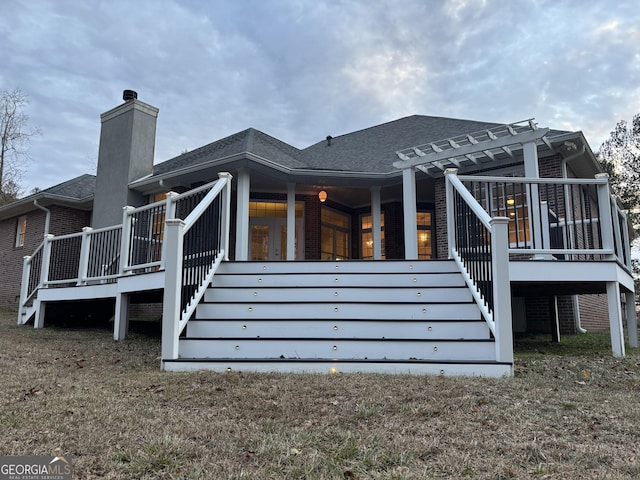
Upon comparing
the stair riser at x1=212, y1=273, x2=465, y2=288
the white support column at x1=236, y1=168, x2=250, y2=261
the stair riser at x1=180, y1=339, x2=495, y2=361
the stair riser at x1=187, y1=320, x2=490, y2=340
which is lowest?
the stair riser at x1=180, y1=339, x2=495, y2=361

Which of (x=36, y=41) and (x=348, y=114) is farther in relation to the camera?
(x=348, y=114)

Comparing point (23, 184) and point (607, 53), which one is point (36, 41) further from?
point (607, 53)

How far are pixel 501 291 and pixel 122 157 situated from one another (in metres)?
10.0

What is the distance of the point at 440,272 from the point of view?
5609 millimetres

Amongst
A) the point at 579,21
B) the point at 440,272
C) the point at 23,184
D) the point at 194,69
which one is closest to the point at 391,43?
the point at 579,21

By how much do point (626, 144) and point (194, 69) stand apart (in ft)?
68.4

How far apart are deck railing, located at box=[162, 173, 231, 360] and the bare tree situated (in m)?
20.4

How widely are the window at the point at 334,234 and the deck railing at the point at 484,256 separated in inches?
226

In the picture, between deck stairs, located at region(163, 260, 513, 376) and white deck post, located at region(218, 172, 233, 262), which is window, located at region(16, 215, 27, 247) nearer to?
white deck post, located at region(218, 172, 233, 262)

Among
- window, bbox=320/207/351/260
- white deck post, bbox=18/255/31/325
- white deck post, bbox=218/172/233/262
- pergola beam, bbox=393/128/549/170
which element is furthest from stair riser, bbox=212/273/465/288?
window, bbox=320/207/351/260

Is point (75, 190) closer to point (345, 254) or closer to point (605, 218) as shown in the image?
point (345, 254)

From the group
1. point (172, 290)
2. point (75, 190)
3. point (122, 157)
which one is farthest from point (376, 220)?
point (75, 190)

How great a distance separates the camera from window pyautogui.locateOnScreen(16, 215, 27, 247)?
1410 cm

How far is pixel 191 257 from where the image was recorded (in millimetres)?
4902
